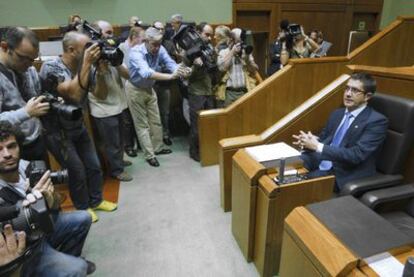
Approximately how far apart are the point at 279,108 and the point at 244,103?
36cm

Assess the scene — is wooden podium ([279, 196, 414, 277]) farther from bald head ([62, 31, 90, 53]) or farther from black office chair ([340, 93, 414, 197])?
bald head ([62, 31, 90, 53])

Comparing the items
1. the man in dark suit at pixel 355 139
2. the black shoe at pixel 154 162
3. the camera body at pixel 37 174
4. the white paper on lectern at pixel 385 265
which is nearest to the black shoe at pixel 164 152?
the black shoe at pixel 154 162

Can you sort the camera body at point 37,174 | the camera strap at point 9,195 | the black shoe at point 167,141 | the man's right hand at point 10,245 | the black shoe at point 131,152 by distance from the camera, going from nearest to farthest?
the man's right hand at point 10,245
the camera strap at point 9,195
the camera body at point 37,174
the black shoe at point 131,152
the black shoe at point 167,141

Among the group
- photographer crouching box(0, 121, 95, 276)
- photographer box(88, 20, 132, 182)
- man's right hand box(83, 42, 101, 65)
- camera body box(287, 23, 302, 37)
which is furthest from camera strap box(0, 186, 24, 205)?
camera body box(287, 23, 302, 37)

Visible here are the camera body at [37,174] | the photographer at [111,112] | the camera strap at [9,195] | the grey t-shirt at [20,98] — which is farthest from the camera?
the photographer at [111,112]

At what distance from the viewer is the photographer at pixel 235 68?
2766mm

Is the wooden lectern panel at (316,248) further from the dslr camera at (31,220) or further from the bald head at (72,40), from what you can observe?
the bald head at (72,40)

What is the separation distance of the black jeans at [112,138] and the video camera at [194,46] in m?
0.89

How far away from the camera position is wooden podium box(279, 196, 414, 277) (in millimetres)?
849

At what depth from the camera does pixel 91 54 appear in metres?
1.75

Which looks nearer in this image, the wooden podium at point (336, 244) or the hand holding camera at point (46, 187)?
the wooden podium at point (336, 244)

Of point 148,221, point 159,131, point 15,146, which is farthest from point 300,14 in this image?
point 15,146

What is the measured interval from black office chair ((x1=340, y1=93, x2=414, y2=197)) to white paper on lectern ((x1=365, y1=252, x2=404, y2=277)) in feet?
2.08

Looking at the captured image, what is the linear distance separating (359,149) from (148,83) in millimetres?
1962
